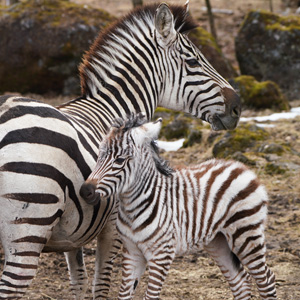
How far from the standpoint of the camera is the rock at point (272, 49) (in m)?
16.5

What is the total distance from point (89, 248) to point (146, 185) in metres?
3.18

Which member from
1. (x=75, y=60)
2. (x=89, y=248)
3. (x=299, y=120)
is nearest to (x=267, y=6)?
(x=75, y=60)

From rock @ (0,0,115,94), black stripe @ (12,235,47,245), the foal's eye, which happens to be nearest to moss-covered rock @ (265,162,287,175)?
the foal's eye

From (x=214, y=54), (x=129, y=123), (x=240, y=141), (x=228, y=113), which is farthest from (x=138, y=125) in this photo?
(x=214, y=54)

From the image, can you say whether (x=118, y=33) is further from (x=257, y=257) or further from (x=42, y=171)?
(x=257, y=257)

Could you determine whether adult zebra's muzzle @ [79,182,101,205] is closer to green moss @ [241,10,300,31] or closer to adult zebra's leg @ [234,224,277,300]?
adult zebra's leg @ [234,224,277,300]

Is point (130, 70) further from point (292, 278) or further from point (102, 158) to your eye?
point (292, 278)

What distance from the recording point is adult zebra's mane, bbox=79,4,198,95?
5609mm

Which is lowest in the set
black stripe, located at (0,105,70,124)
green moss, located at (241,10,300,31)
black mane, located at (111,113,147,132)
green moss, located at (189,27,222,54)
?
green moss, located at (189,27,222,54)

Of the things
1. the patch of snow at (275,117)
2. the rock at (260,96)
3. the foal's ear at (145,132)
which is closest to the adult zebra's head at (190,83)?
the foal's ear at (145,132)

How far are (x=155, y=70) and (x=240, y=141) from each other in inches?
213

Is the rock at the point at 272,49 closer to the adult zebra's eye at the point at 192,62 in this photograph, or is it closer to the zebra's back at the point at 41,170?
the adult zebra's eye at the point at 192,62

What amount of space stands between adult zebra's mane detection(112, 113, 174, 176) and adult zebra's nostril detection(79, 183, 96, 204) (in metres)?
0.60

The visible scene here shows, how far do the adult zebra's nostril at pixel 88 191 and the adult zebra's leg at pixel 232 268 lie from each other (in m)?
1.74
